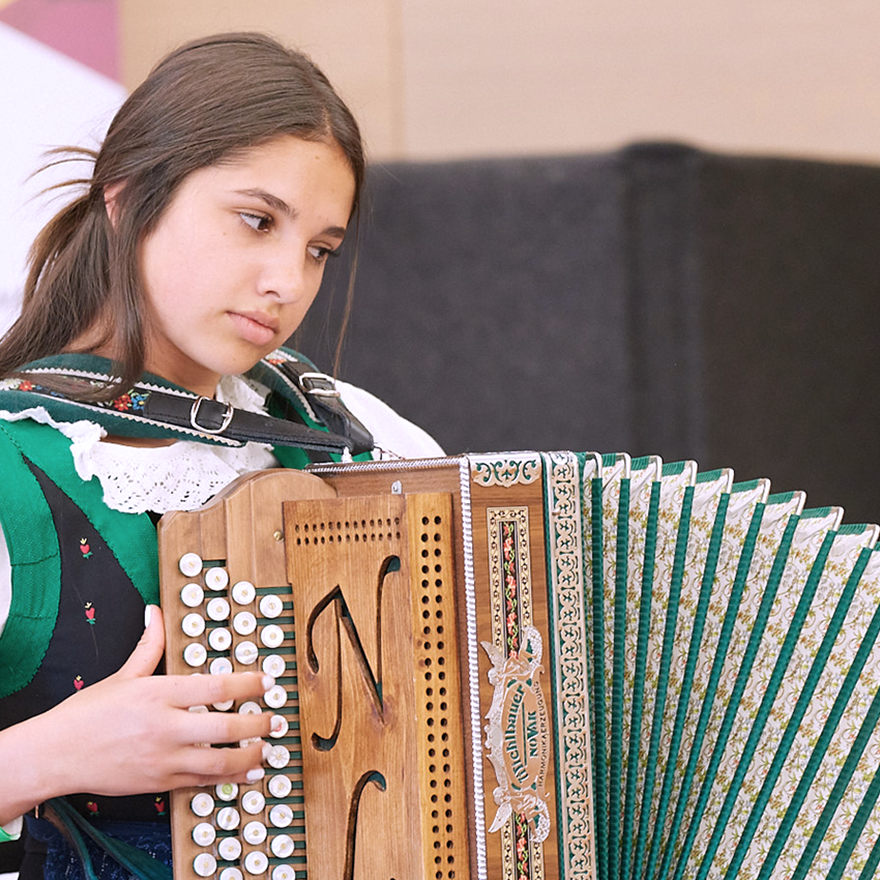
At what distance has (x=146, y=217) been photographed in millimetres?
974

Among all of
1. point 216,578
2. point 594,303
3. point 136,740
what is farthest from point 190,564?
point 594,303

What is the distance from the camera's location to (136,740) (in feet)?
2.71

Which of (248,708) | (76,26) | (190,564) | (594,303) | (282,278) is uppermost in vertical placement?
(76,26)

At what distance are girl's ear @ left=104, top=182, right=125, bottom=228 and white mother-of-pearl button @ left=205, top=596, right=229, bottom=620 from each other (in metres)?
0.36

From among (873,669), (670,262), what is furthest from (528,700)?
(670,262)

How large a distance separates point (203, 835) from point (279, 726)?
92 millimetres

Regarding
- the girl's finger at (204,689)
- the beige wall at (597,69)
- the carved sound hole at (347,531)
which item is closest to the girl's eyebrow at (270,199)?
the carved sound hole at (347,531)

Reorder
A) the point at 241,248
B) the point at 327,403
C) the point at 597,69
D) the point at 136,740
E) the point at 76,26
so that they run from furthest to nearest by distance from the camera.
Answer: the point at 597,69, the point at 76,26, the point at 327,403, the point at 241,248, the point at 136,740

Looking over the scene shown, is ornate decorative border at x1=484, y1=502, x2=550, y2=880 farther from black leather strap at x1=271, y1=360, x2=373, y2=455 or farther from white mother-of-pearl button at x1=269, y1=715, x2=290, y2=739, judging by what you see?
black leather strap at x1=271, y1=360, x2=373, y2=455

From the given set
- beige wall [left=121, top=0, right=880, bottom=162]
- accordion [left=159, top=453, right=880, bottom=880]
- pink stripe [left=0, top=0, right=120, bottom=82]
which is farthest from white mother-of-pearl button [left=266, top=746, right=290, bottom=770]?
beige wall [left=121, top=0, right=880, bottom=162]

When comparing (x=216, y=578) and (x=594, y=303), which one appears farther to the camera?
(x=594, y=303)

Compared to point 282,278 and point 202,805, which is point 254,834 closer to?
point 202,805

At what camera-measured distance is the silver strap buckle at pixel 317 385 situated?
1155 millimetres

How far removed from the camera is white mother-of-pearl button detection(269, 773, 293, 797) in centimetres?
86
